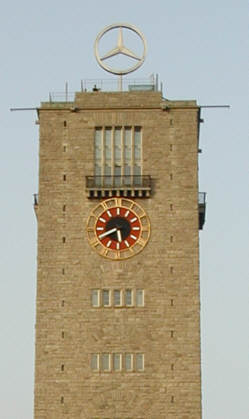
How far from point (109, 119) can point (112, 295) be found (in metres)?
14.3

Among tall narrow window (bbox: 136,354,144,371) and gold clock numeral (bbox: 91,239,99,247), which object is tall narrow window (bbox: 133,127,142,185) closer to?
gold clock numeral (bbox: 91,239,99,247)

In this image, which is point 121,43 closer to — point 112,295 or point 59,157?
point 59,157

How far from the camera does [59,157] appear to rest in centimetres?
14450

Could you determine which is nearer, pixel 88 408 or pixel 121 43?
pixel 88 408

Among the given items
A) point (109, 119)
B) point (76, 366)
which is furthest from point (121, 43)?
point (76, 366)

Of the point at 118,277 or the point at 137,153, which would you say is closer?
the point at 118,277

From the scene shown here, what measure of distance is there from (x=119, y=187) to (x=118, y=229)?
3.34 m

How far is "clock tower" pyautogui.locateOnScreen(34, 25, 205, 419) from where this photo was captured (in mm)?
139000

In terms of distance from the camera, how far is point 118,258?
142m

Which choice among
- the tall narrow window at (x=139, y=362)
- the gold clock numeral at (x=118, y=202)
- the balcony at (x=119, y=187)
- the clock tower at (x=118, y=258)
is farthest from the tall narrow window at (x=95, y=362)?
the balcony at (x=119, y=187)

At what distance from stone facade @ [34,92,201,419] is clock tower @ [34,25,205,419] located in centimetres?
8

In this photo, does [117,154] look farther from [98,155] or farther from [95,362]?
[95,362]

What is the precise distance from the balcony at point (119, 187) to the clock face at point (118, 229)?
0.80 metres

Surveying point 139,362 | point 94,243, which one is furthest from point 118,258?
point 139,362
